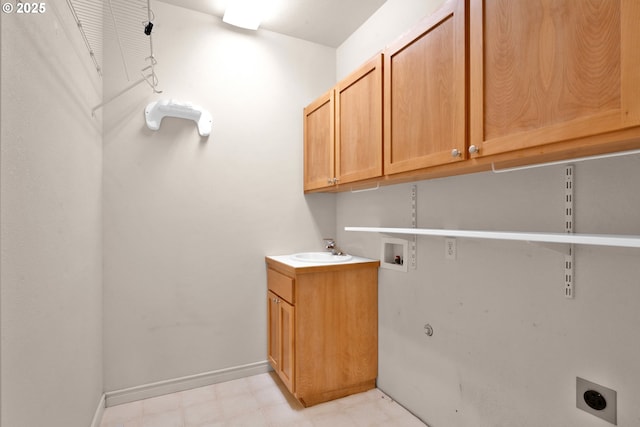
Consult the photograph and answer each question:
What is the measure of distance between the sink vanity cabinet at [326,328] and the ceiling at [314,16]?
6.02 ft

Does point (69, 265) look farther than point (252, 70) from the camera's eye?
No

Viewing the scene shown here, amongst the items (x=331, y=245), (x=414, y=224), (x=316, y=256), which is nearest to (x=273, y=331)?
(x=316, y=256)

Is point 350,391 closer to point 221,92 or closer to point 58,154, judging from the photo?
point 58,154

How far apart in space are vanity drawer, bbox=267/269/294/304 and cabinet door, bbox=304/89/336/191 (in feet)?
2.38

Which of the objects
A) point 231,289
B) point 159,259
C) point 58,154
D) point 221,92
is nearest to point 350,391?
point 231,289

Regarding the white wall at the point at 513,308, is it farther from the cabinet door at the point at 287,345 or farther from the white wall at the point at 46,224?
the white wall at the point at 46,224

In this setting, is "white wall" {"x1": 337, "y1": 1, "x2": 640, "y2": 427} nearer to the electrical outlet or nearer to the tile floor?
the electrical outlet

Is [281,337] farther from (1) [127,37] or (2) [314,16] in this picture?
(2) [314,16]

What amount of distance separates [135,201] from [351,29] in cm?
211

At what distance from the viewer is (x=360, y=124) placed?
193 centimetres

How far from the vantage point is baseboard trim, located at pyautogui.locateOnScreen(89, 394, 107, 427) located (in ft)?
5.80

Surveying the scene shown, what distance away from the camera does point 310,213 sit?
2717mm

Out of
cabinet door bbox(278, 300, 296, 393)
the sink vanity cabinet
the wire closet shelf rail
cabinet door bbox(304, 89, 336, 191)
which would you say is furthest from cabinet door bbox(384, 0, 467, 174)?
the wire closet shelf rail

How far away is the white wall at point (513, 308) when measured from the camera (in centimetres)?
106
